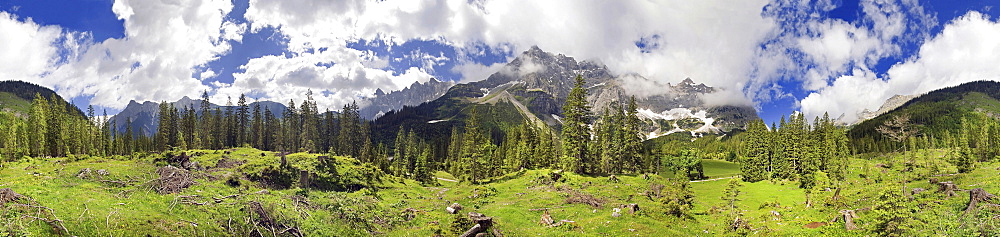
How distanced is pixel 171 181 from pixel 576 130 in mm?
48812

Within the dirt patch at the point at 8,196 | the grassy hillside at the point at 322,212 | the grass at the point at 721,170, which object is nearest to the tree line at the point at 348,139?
the grass at the point at 721,170

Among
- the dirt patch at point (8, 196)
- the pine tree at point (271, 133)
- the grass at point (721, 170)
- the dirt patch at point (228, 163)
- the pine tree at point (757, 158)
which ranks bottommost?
the grass at point (721, 170)

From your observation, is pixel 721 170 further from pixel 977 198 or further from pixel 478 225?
pixel 478 225

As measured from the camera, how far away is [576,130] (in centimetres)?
6197

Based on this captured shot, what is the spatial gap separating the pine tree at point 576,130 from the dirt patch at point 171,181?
47.1m

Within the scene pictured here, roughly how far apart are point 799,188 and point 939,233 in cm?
5490

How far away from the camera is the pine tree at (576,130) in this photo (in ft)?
202

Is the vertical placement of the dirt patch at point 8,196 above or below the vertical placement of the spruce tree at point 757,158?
above

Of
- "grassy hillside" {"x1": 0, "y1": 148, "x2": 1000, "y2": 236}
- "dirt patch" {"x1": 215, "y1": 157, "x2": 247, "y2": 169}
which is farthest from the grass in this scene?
"dirt patch" {"x1": 215, "y1": 157, "x2": 247, "y2": 169}

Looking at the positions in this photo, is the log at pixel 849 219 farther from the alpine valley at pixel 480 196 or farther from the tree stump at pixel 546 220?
the tree stump at pixel 546 220

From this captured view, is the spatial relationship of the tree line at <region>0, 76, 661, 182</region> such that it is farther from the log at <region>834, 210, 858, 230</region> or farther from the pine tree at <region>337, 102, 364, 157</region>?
the log at <region>834, 210, 858, 230</region>

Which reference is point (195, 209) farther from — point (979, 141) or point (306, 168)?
point (979, 141)

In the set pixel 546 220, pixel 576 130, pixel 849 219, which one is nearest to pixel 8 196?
pixel 546 220

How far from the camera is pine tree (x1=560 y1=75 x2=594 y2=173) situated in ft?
202
